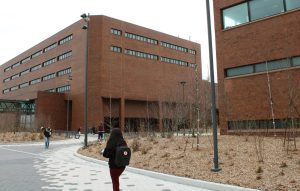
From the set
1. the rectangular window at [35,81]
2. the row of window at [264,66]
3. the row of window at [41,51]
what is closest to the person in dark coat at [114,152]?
the row of window at [264,66]

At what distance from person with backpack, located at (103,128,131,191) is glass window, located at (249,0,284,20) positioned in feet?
53.9

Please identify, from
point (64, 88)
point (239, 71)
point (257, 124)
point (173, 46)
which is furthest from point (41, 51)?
point (257, 124)

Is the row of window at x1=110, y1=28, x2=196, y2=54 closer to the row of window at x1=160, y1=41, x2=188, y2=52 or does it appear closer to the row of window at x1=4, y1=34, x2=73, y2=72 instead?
the row of window at x1=160, y1=41, x2=188, y2=52

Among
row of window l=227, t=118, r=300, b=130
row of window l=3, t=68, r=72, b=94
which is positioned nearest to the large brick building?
row of window l=3, t=68, r=72, b=94

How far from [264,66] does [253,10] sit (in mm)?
3784

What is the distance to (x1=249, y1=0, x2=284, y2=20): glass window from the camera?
2009 centimetres

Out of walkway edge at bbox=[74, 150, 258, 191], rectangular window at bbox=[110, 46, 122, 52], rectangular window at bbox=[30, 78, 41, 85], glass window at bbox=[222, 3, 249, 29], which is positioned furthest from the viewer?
rectangular window at bbox=[30, 78, 41, 85]

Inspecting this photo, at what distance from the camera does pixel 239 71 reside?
2178cm

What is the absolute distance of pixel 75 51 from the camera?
63219mm

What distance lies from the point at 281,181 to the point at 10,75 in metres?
96.3

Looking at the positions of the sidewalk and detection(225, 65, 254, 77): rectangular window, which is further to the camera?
detection(225, 65, 254, 77): rectangular window

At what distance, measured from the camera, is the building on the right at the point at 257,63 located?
1922 centimetres

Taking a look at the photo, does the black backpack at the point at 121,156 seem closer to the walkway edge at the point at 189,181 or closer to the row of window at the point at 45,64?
the walkway edge at the point at 189,181

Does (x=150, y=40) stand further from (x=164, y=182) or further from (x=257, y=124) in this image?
(x=164, y=182)
